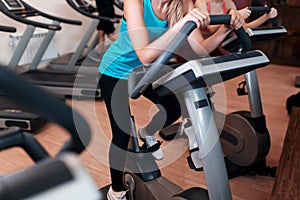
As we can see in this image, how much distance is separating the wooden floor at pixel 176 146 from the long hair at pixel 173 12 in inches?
28.2

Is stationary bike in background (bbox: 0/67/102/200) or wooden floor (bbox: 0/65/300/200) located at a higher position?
stationary bike in background (bbox: 0/67/102/200)

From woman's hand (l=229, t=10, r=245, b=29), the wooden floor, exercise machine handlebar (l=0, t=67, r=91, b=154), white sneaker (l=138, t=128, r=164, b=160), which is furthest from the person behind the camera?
the wooden floor

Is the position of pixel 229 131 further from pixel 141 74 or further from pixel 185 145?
pixel 141 74

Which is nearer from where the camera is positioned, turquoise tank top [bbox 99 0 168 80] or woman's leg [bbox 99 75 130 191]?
turquoise tank top [bbox 99 0 168 80]

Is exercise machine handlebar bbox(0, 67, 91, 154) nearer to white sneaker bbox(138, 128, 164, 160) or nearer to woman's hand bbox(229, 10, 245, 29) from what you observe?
woman's hand bbox(229, 10, 245, 29)

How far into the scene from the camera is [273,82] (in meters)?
4.81

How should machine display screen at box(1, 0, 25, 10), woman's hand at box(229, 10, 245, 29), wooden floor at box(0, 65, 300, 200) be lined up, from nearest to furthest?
woman's hand at box(229, 10, 245, 29) → wooden floor at box(0, 65, 300, 200) → machine display screen at box(1, 0, 25, 10)

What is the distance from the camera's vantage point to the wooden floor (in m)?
2.44

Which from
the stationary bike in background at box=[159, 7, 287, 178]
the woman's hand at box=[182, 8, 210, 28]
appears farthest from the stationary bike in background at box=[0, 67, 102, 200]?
the stationary bike in background at box=[159, 7, 287, 178]

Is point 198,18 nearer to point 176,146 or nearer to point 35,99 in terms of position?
point 35,99

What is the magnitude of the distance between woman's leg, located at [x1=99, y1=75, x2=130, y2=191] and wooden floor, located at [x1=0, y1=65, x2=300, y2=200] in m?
0.26

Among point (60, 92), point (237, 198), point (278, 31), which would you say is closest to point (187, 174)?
point (237, 198)

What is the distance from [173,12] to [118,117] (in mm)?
672

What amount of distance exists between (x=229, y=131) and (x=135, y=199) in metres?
1.01
